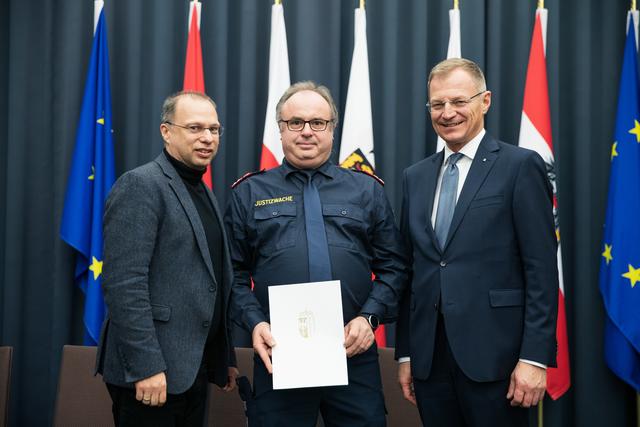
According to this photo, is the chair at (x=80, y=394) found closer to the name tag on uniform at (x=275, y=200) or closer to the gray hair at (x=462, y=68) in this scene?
the name tag on uniform at (x=275, y=200)

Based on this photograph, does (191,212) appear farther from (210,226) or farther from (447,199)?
(447,199)

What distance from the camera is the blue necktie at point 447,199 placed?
2131 millimetres

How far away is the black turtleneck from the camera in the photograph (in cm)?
221

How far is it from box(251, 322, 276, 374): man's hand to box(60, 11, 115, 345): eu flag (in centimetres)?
187

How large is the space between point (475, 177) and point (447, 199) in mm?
126

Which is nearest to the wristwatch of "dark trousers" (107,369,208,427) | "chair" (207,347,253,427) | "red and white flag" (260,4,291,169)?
"dark trousers" (107,369,208,427)

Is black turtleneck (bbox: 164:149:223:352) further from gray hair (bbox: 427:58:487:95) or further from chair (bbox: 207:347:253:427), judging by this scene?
chair (bbox: 207:347:253:427)

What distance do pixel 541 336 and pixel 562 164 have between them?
8.14ft

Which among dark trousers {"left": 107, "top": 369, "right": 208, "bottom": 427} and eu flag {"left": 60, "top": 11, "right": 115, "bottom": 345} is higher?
eu flag {"left": 60, "top": 11, "right": 115, "bottom": 345}

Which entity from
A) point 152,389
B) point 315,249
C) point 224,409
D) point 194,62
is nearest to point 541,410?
point 224,409

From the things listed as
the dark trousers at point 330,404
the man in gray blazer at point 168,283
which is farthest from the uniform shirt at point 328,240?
Answer: the dark trousers at point 330,404

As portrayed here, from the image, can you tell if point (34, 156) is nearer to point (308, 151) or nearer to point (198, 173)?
point (198, 173)

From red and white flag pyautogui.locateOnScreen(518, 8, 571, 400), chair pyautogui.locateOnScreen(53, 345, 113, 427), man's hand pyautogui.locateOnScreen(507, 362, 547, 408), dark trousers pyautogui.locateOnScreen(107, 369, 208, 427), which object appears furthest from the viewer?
red and white flag pyautogui.locateOnScreen(518, 8, 571, 400)

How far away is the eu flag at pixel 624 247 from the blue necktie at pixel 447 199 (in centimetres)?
200
